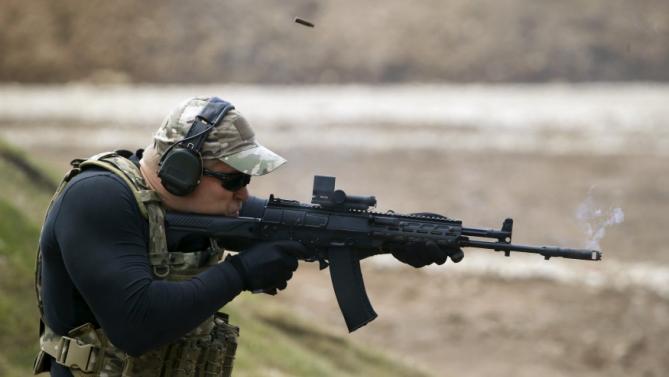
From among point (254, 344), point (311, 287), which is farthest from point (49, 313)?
point (311, 287)

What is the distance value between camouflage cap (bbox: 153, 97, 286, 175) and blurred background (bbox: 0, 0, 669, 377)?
1594mm

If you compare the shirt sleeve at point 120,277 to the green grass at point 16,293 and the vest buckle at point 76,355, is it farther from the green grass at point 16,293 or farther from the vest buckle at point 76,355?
the green grass at point 16,293

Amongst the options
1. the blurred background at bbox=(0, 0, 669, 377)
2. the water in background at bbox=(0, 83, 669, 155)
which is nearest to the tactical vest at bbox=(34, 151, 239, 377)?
the blurred background at bbox=(0, 0, 669, 377)

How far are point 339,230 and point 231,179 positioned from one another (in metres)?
0.55

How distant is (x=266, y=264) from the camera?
4.18m

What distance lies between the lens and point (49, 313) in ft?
13.8

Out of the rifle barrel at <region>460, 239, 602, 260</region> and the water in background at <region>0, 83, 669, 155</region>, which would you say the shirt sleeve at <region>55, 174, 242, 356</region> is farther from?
the water in background at <region>0, 83, 669, 155</region>

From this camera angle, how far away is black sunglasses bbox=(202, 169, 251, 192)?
166 inches

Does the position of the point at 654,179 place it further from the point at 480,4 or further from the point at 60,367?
the point at 60,367

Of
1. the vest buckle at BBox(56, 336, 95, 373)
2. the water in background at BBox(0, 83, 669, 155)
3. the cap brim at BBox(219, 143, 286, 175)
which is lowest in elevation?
the vest buckle at BBox(56, 336, 95, 373)

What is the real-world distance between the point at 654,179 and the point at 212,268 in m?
15.4

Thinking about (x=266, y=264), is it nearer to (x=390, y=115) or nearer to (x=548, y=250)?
(x=548, y=250)

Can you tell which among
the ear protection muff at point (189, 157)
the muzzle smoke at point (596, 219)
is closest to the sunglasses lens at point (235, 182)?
the ear protection muff at point (189, 157)

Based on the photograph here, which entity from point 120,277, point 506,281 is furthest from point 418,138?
point 120,277
